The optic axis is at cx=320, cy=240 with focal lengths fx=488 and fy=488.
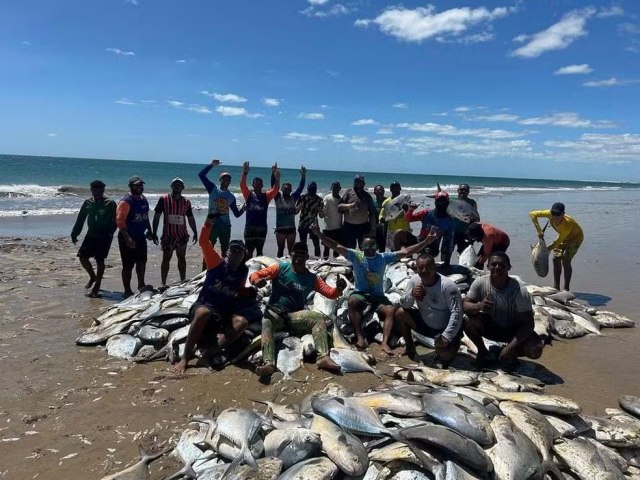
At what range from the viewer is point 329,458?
11.8 feet

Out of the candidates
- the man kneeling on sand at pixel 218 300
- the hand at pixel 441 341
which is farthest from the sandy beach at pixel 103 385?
the hand at pixel 441 341

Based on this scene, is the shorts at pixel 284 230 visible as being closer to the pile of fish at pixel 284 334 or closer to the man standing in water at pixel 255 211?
the man standing in water at pixel 255 211

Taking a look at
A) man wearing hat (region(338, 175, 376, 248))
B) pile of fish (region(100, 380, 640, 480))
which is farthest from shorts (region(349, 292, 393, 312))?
man wearing hat (region(338, 175, 376, 248))

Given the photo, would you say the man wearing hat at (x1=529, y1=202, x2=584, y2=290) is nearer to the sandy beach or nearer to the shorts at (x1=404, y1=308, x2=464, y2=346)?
the sandy beach

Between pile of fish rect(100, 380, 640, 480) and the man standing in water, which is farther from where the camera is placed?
the man standing in water

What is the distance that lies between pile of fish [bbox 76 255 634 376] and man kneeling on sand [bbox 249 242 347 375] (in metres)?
0.15

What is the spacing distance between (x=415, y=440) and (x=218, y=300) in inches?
130

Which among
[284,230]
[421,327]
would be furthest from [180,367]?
[284,230]

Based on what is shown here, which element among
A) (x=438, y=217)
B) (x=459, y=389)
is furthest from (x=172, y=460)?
(x=438, y=217)

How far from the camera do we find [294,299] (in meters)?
6.51

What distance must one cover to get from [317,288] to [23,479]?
3.70 metres

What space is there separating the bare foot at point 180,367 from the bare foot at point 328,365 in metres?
1.62

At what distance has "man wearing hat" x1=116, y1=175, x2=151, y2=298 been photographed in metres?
8.41

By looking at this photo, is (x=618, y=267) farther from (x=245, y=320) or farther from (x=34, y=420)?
(x=34, y=420)
